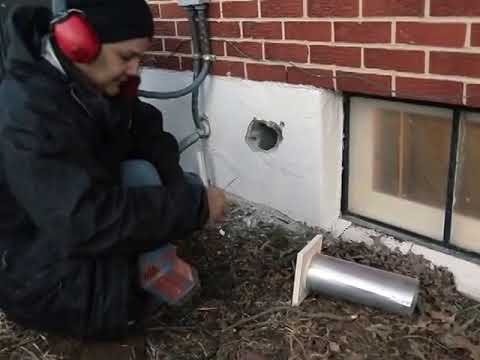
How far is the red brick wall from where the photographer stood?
1780 millimetres

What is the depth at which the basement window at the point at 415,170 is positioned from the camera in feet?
6.70

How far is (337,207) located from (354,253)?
0.27 m

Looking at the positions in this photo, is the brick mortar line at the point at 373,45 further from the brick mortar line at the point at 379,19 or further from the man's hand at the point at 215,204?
the man's hand at the point at 215,204

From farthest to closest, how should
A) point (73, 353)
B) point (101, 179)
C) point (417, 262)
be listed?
point (417, 262)
point (73, 353)
point (101, 179)

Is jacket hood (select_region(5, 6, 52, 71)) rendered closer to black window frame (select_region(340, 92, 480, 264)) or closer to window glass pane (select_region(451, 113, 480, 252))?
black window frame (select_region(340, 92, 480, 264))

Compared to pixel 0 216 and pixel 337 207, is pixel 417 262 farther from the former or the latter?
pixel 0 216

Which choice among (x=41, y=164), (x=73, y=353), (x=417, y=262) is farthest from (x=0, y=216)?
(x=417, y=262)

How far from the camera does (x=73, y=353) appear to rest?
1.97 m

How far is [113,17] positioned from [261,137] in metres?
1.20

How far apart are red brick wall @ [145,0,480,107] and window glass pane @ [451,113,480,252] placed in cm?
20

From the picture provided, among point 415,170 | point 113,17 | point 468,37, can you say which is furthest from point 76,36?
point 415,170

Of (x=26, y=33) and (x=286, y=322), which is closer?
(x=26, y=33)

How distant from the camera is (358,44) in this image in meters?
2.04

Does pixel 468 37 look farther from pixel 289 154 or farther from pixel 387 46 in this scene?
pixel 289 154
